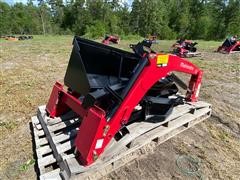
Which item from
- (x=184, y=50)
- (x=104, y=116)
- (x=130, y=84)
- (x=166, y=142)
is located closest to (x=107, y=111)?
(x=104, y=116)

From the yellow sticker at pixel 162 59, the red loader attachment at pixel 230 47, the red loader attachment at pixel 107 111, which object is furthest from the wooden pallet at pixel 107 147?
the red loader attachment at pixel 230 47

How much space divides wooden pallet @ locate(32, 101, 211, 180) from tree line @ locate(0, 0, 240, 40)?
27.9m

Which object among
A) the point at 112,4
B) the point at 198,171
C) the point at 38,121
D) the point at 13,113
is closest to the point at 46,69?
the point at 13,113

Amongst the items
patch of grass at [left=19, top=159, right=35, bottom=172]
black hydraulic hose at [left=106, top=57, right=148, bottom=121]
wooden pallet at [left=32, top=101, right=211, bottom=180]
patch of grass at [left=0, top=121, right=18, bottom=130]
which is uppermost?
black hydraulic hose at [left=106, top=57, right=148, bottom=121]

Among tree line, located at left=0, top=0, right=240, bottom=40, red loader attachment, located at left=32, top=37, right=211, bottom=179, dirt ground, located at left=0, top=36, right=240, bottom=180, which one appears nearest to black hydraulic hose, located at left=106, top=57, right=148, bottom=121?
red loader attachment, located at left=32, top=37, right=211, bottom=179

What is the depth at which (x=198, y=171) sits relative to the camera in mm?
2770

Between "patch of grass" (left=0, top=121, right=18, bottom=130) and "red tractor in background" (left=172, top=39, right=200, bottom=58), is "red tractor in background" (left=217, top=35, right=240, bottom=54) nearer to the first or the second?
"red tractor in background" (left=172, top=39, right=200, bottom=58)

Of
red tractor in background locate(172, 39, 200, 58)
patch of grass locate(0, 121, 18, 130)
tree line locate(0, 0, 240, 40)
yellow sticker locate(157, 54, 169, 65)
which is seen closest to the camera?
yellow sticker locate(157, 54, 169, 65)

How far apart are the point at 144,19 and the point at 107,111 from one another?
3947cm

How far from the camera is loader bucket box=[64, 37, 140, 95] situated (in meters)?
3.06

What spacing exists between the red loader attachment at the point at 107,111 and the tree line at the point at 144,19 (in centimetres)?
2787

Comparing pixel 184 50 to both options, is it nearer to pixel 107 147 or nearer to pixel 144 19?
pixel 107 147

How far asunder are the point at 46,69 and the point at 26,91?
7.50 feet

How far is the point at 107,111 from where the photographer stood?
8.75ft
